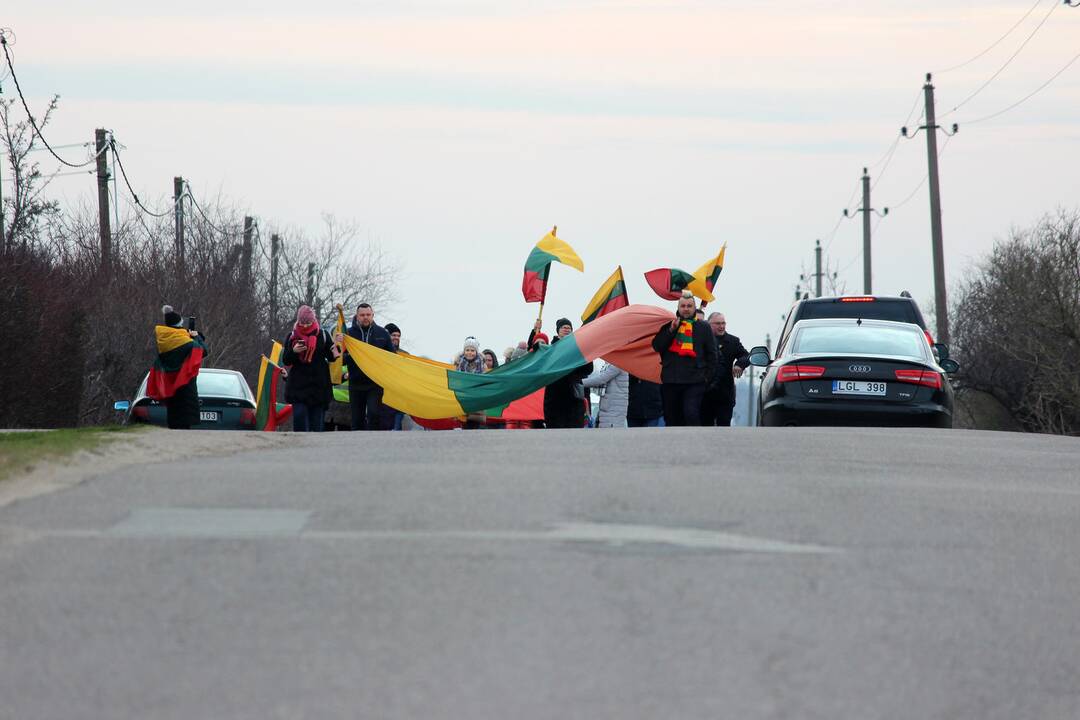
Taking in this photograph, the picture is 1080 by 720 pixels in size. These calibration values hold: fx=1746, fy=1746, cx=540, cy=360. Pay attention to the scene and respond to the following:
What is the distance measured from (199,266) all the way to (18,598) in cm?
4007

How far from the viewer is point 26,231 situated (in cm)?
3856

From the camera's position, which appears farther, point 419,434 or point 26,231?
point 26,231

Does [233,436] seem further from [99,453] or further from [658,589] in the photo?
[658,589]

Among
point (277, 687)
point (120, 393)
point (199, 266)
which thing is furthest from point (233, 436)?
point (199, 266)

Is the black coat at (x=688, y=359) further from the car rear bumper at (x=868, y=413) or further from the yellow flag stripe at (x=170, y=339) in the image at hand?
the yellow flag stripe at (x=170, y=339)

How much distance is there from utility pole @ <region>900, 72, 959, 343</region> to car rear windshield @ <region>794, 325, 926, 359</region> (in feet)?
73.6

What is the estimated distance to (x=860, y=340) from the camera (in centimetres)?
1777

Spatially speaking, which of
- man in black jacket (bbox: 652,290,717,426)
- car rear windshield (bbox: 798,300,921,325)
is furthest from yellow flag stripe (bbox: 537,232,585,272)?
man in black jacket (bbox: 652,290,717,426)

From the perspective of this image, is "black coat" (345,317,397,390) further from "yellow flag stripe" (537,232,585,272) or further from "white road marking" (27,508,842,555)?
"white road marking" (27,508,842,555)

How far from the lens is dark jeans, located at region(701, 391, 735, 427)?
66.6 feet

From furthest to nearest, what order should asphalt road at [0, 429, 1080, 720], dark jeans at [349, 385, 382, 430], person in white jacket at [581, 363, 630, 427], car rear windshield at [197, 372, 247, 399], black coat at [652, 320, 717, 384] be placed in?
1. car rear windshield at [197, 372, 247, 399]
2. person in white jacket at [581, 363, 630, 427]
3. dark jeans at [349, 385, 382, 430]
4. black coat at [652, 320, 717, 384]
5. asphalt road at [0, 429, 1080, 720]

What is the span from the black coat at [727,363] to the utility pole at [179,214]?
24147 millimetres

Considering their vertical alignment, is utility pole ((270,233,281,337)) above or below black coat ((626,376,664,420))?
above

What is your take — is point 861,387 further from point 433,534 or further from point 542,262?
point 433,534
